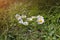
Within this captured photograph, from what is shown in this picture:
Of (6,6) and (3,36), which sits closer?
(3,36)

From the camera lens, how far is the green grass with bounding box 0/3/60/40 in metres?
2.62

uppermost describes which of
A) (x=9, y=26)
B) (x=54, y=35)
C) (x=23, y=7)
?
(x=23, y=7)

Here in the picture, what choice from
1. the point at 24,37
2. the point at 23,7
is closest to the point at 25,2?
the point at 23,7

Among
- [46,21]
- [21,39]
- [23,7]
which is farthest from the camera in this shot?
[23,7]

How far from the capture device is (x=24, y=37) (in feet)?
8.55

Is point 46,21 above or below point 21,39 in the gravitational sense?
above

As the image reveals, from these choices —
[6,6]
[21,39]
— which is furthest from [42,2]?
[21,39]

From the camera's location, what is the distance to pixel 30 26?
271 cm

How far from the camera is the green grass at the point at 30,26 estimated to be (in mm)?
2615

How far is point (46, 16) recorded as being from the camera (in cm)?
281

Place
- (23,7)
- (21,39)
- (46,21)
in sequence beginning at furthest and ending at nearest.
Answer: (23,7) → (46,21) → (21,39)

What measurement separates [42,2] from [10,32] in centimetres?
64

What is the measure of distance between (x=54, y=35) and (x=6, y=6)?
0.78 m

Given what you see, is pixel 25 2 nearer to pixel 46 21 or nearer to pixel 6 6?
pixel 6 6
